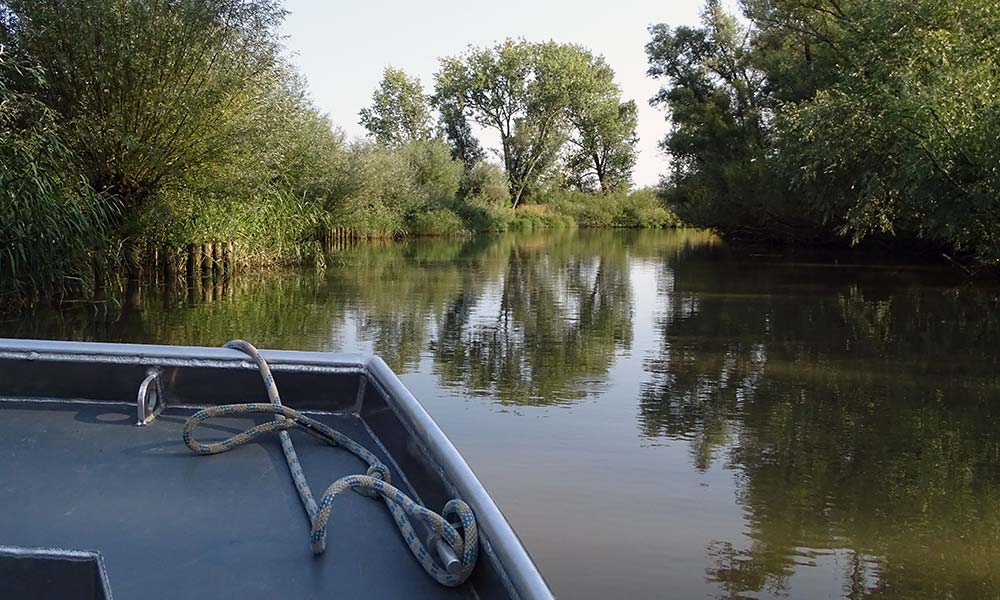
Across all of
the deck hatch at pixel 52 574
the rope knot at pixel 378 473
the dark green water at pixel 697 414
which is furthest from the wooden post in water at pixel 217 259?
the deck hatch at pixel 52 574

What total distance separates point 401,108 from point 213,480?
5519 cm

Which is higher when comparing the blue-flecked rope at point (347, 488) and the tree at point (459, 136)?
the tree at point (459, 136)

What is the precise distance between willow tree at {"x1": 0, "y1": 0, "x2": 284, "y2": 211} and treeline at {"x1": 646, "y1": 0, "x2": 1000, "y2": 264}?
1053 cm

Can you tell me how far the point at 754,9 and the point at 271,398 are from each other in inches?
1000

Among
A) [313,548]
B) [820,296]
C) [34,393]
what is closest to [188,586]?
[313,548]

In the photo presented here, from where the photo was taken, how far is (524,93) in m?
51.8

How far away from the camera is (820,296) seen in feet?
48.0

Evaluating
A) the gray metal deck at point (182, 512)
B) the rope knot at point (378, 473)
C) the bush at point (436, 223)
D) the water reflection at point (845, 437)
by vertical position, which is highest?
the bush at point (436, 223)

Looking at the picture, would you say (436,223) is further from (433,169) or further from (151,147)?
(151,147)

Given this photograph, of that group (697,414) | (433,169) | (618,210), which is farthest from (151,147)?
(618,210)

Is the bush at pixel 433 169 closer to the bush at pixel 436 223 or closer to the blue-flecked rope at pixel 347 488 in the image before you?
the bush at pixel 436 223

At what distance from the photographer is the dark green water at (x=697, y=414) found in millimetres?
3707

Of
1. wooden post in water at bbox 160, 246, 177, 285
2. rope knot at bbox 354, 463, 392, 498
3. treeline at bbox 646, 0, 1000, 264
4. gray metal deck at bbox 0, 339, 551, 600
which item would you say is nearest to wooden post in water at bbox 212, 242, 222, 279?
wooden post in water at bbox 160, 246, 177, 285

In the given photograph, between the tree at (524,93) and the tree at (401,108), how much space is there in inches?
62.9
